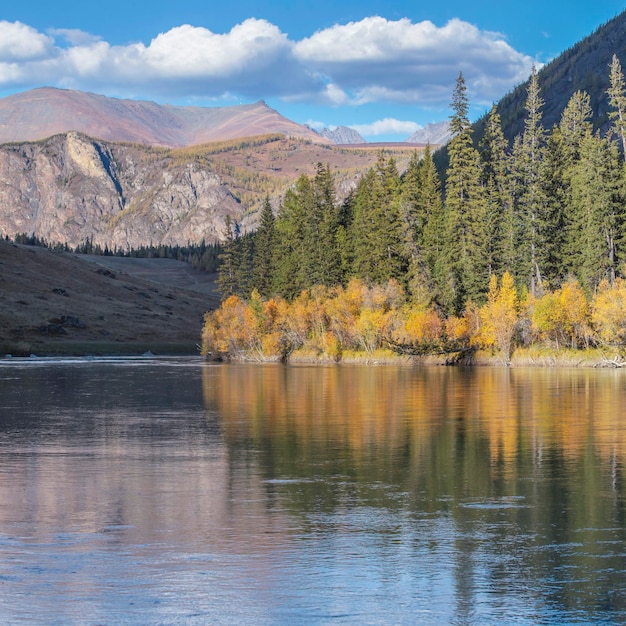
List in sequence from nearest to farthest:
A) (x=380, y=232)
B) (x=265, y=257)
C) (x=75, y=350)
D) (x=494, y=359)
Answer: (x=494, y=359), (x=380, y=232), (x=265, y=257), (x=75, y=350)

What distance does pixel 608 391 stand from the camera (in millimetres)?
57281

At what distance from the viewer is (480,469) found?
27.9 metres

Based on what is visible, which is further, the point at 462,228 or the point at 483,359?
the point at 462,228

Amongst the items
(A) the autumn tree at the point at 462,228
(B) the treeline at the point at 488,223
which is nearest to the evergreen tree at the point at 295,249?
(B) the treeline at the point at 488,223

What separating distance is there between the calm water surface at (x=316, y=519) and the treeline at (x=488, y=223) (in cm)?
6077

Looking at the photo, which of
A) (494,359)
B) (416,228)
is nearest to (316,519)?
(494,359)

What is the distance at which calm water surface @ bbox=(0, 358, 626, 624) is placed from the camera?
14773mm

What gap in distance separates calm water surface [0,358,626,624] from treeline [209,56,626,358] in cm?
6077

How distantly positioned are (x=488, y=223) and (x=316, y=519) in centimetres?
9408

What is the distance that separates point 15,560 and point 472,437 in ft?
70.7

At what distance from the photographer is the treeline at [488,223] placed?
101 m

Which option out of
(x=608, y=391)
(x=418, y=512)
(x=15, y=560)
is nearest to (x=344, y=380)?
(x=608, y=391)

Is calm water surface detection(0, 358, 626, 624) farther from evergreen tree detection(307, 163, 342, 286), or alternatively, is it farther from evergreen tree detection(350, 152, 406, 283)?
evergreen tree detection(307, 163, 342, 286)

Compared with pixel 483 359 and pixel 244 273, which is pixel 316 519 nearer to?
pixel 483 359
